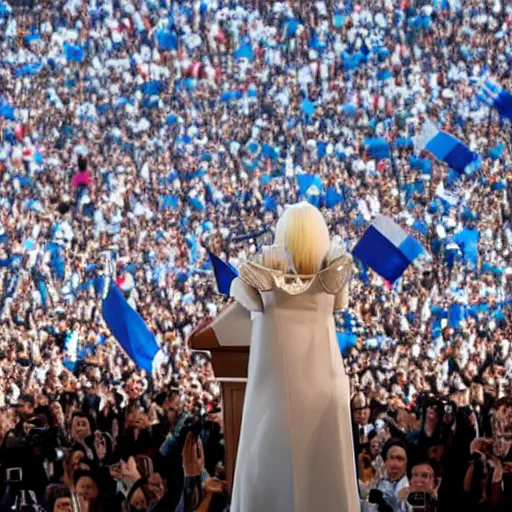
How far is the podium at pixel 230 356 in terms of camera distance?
325 centimetres

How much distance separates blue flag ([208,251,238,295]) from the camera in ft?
24.0

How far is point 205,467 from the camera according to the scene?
679cm

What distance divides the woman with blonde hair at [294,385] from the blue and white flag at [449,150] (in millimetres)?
4350

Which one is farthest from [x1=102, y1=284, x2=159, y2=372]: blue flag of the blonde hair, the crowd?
the blonde hair

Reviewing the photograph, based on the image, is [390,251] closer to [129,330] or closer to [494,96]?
[494,96]

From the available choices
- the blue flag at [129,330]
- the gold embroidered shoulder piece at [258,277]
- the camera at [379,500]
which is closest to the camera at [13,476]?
the blue flag at [129,330]

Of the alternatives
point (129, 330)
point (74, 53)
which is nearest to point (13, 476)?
point (129, 330)

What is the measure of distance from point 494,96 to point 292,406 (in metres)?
4.76

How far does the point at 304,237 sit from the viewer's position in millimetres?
3479

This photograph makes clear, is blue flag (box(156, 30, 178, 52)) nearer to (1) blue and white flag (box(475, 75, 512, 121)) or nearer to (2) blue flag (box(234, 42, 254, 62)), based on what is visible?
(2) blue flag (box(234, 42, 254, 62))

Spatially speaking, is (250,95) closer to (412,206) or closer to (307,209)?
(412,206)

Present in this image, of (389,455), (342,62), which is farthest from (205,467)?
(342,62)

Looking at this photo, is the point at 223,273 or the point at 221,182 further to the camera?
the point at 221,182

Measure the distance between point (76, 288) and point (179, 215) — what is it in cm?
78
